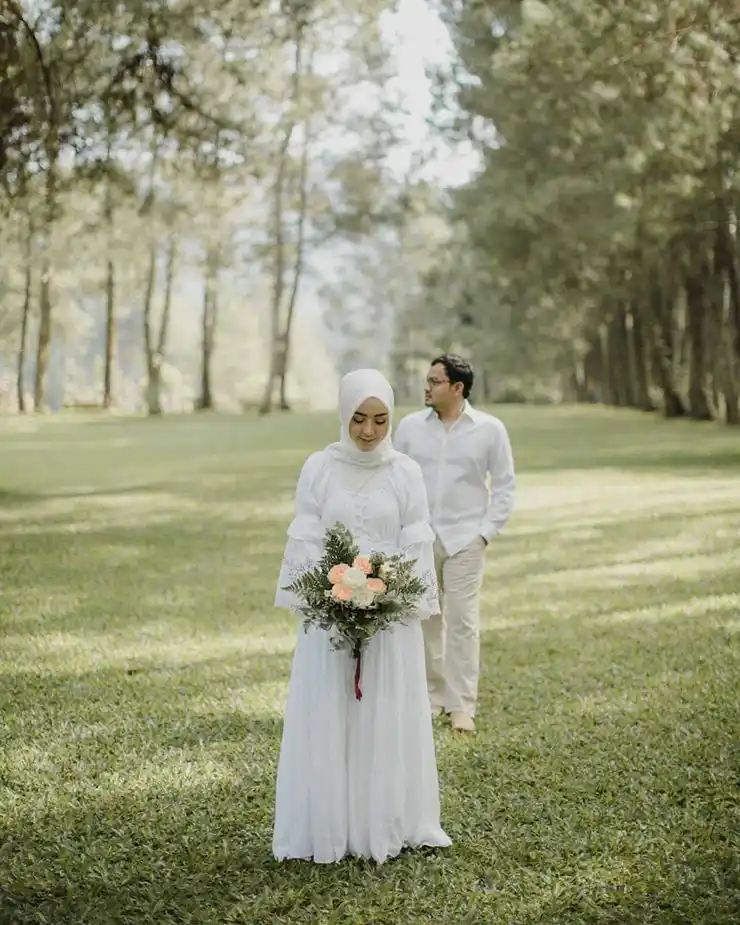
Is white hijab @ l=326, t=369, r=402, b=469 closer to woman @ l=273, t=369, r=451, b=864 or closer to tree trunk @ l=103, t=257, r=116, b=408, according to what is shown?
woman @ l=273, t=369, r=451, b=864

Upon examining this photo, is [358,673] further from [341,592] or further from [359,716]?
[341,592]

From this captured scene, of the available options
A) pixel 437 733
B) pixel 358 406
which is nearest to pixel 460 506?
pixel 437 733

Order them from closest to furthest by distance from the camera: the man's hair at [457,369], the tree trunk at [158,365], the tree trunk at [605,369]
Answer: the man's hair at [457,369]
the tree trunk at [158,365]
the tree trunk at [605,369]

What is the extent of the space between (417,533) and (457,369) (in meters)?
2.27

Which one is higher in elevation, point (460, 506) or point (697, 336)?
point (697, 336)

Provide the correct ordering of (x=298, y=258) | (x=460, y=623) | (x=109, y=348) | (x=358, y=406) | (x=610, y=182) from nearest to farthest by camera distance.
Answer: (x=358, y=406) < (x=460, y=623) < (x=610, y=182) < (x=109, y=348) < (x=298, y=258)

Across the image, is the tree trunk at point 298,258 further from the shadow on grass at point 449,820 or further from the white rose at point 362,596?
the white rose at point 362,596

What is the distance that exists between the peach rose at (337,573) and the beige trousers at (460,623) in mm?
2667

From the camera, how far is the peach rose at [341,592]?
16.3 feet

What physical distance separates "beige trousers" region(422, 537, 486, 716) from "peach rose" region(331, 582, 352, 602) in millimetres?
2719

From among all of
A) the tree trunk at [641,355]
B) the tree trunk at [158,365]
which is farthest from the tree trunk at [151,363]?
the tree trunk at [641,355]

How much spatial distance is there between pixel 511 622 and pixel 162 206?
14.7 meters

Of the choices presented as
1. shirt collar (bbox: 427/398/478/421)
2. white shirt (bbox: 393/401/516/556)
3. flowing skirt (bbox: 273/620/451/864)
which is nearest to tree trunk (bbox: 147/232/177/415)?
shirt collar (bbox: 427/398/478/421)

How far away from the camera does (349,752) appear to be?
5289 mm
